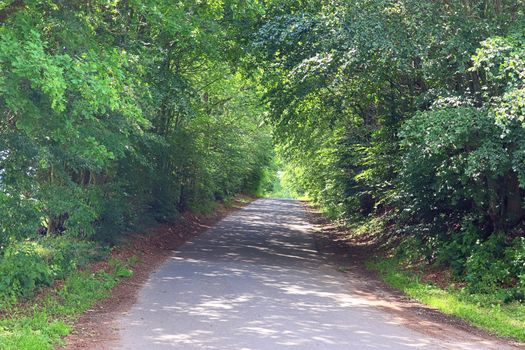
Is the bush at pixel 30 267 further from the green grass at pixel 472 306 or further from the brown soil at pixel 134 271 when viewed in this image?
the green grass at pixel 472 306

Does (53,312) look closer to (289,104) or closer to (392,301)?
(392,301)

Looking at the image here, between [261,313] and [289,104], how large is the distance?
25.8 feet

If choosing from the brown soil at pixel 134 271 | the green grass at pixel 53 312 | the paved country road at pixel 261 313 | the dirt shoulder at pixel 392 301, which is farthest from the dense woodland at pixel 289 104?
the paved country road at pixel 261 313

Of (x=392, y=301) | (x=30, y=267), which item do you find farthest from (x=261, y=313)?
(x=30, y=267)

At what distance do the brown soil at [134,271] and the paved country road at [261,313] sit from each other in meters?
0.23

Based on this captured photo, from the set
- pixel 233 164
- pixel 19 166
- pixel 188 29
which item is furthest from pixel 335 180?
pixel 19 166

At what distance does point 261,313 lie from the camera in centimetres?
870

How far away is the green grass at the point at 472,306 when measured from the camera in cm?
848

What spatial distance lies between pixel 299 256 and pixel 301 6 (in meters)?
7.11

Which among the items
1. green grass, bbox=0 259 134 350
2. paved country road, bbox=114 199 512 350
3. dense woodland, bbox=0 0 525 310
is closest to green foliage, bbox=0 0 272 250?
dense woodland, bbox=0 0 525 310

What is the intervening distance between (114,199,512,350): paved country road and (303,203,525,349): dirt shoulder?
7 cm

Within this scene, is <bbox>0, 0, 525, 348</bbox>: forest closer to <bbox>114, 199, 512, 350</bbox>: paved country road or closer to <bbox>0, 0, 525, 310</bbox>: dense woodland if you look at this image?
<bbox>0, 0, 525, 310</bbox>: dense woodland

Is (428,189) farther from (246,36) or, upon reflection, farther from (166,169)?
(166,169)

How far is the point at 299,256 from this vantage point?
16.5 meters
